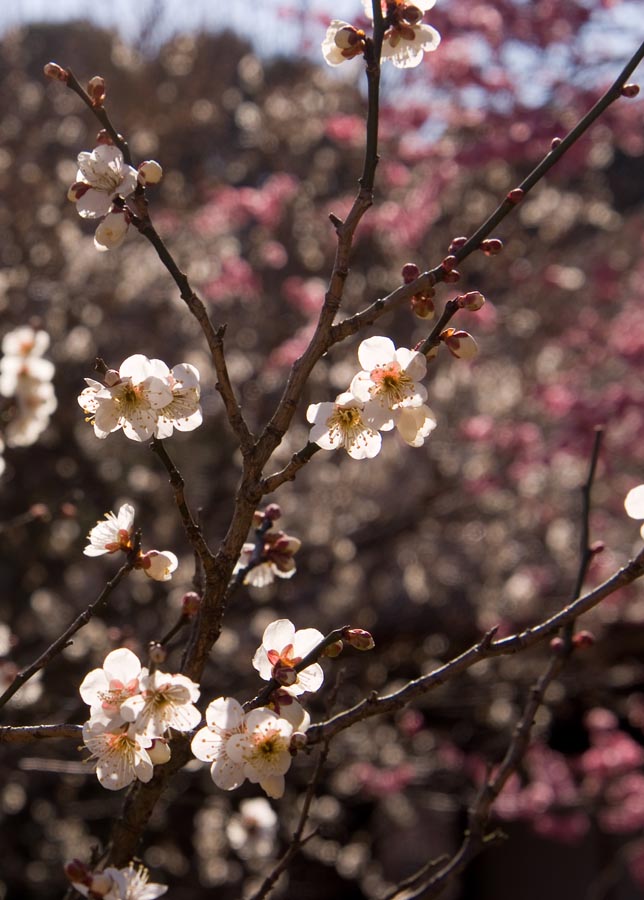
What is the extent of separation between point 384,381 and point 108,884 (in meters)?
0.67

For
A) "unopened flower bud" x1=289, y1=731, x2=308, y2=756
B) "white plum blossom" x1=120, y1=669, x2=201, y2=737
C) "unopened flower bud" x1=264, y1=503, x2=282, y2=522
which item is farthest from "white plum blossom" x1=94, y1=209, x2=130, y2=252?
"unopened flower bud" x1=289, y1=731, x2=308, y2=756

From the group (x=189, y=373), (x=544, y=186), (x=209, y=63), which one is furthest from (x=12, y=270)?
(x=189, y=373)

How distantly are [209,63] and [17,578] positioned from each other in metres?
3.55

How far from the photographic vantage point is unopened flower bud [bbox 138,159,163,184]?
1.21m

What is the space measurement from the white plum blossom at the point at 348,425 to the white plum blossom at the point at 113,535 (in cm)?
26

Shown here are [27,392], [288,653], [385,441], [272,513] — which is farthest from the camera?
[385,441]

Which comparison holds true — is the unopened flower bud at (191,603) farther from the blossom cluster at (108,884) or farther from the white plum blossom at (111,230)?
the white plum blossom at (111,230)

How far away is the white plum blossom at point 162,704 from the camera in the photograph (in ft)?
3.58

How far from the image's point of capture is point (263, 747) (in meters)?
1.13

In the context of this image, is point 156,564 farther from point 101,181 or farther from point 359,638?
point 101,181

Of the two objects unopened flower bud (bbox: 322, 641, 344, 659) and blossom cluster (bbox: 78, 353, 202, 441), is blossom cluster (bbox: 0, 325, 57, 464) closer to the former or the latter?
blossom cluster (bbox: 78, 353, 202, 441)

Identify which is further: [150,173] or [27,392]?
[27,392]

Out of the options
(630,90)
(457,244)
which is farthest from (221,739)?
(630,90)

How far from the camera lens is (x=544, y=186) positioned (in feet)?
18.5
